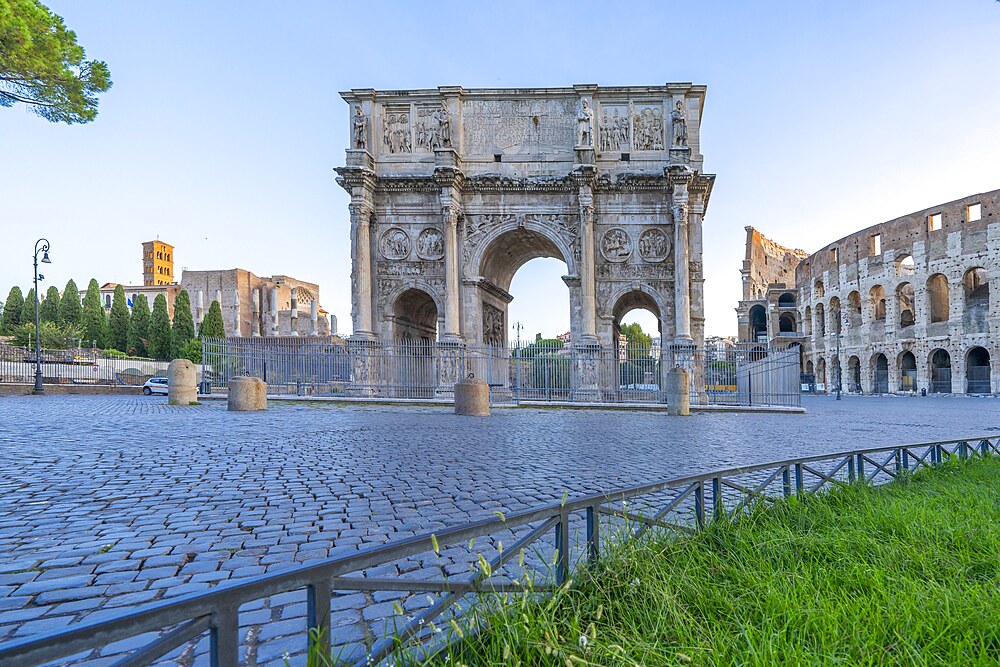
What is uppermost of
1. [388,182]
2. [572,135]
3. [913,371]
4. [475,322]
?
[572,135]

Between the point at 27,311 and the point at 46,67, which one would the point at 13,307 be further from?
the point at 46,67

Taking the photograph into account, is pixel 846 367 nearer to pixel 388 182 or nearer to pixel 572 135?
pixel 572 135

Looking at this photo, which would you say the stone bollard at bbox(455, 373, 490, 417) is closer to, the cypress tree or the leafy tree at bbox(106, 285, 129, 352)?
the leafy tree at bbox(106, 285, 129, 352)

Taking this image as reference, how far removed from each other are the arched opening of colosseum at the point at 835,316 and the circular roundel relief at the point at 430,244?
Answer: 32.6 metres

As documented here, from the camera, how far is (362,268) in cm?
2108

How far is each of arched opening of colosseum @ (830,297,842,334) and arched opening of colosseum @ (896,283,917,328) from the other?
3.89 m

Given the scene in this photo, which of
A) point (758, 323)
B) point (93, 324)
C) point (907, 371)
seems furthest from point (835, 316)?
point (93, 324)

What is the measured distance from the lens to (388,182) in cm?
2173

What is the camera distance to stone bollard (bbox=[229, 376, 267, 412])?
14.0 m

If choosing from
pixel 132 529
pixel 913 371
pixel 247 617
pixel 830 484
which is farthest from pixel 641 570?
pixel 913 371

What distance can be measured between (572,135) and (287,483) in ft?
64.3

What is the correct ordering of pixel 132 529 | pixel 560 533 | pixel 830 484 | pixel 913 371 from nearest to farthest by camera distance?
pixel 560 533 → pixel 132 529 → pixel 830 484 → pixel 913 371

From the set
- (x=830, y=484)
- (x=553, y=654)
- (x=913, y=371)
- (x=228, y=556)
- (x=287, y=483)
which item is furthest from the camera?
(x=913, y=371)

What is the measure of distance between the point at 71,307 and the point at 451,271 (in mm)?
47652
